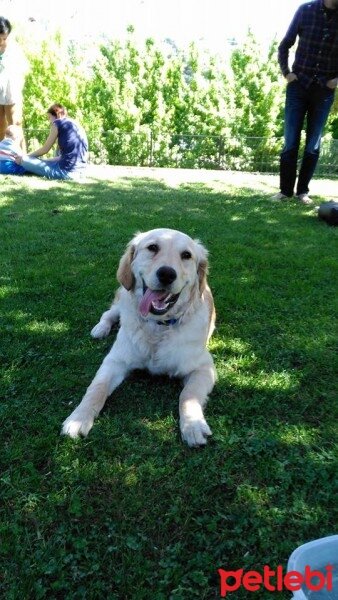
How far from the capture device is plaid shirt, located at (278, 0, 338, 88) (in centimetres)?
659

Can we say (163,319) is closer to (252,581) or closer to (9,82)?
(252,581)

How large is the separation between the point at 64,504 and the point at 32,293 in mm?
2409

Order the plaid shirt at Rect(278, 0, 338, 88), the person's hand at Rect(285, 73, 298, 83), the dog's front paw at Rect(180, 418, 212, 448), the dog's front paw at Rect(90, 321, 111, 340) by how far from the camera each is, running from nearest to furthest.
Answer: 1. the dog's front paw at Rect(180, 418, 212, 448)
2. the dog's front paw at Rect(90, 321, 111, 340)
3. the plaid shirt at Rect(278, 0, 338, 88)
4. the person's hand at Rect(285, 73, 298, 83)

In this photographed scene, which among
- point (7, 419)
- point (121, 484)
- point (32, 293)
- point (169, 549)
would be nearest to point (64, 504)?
point (121, 484)

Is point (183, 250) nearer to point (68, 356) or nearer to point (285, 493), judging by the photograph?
point (68, 356)

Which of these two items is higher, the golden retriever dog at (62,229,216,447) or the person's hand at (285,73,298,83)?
the person's hand at (285,73,298,83)

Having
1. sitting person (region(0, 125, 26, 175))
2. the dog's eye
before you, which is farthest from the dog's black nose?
sitting person (region(0, 125, 26, 175))

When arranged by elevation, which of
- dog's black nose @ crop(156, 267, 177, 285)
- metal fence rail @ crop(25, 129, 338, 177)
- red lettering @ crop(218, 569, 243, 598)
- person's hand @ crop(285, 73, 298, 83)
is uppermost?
person's hand @ crop(285, 73, 298, 83)

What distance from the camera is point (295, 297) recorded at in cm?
416

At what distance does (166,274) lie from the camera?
270 centimetres

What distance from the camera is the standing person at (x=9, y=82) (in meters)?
8.98

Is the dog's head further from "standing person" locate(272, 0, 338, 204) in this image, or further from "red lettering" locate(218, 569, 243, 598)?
"standing person" locate(272, 0, 338, 204)

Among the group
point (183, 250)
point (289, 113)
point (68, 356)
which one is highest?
point (289, 113)

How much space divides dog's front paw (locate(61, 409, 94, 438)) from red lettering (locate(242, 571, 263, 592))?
1049mm
